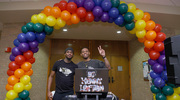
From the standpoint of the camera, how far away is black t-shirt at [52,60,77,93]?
1.93m

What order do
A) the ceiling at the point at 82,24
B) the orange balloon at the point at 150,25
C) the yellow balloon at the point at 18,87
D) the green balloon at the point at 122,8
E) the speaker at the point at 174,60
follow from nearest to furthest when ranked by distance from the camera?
the speaker at the point at 174,60 → the yellow balloon at the point at 18,87 → the green balloon at the point at 122,8 → the orange balloon at the point at 150,25 → the ceiling at the point at 82,24

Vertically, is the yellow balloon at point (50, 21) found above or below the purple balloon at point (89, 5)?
below

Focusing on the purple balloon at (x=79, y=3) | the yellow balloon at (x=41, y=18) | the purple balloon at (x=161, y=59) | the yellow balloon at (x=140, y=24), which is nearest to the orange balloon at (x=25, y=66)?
the yellow balloon at (x=41, y=18)

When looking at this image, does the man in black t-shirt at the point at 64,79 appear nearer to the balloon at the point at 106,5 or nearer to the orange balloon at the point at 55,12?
the orange balloon at the point at 55,12

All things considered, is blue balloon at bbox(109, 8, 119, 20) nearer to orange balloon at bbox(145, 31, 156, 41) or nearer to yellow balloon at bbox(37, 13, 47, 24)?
orange balloon at bbox(145, 31, 156, 41)

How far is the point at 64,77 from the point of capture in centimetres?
195

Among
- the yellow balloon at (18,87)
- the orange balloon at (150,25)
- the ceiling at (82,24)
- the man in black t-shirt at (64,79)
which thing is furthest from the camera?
the ceiling at (82,24)

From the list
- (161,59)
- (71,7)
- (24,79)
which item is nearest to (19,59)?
(24,79)

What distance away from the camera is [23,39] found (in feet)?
7.48

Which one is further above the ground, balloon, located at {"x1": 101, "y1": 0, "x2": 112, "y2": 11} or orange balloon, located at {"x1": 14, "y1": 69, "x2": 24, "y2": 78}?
balloon, located at {"x1": 101, "y1": 0, "x2": 112, "y2": 11}

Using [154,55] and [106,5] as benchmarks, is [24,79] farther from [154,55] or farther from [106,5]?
[154,55]

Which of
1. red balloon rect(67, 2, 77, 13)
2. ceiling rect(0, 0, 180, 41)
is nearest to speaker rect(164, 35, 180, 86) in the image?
red balloon rect(67, 2, 77, 13)

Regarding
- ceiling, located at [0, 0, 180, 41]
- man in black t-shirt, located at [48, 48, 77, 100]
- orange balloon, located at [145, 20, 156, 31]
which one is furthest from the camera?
ceiling, located at [0, 0, 180, 41]

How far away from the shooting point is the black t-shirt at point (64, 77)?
193cm
